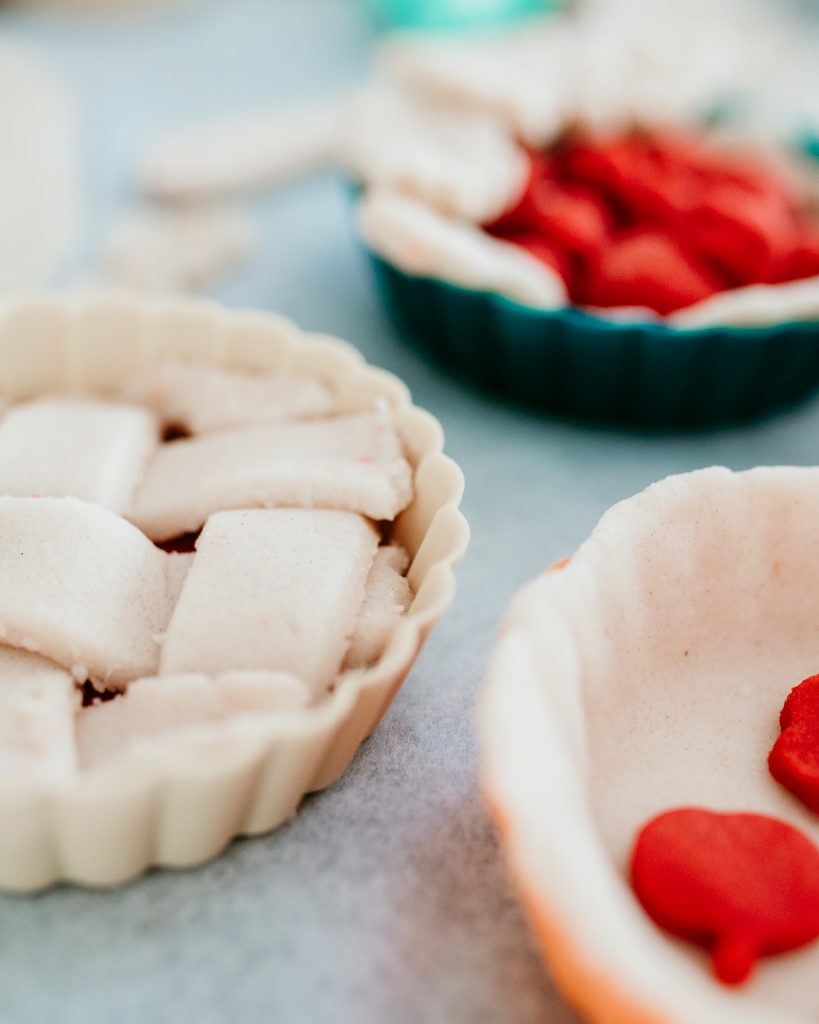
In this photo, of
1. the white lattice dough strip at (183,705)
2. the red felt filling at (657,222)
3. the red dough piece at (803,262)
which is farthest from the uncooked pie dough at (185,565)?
the red dough piece at (803,262)

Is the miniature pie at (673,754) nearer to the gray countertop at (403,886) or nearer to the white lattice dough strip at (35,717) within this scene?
the gray countertop at (403,886)

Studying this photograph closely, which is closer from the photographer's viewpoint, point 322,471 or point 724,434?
point 322,471

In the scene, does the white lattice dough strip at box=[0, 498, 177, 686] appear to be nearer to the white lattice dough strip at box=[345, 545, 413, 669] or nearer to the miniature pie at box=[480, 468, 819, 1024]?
the white lattice dough strip at box=[345, 545, 413, 669]

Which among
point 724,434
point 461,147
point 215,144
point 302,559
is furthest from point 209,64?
point 302,559

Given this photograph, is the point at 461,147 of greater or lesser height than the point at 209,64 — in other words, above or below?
above

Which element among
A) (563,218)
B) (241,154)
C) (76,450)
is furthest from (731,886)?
(241,154)

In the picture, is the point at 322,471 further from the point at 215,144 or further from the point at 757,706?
the point at 215,144

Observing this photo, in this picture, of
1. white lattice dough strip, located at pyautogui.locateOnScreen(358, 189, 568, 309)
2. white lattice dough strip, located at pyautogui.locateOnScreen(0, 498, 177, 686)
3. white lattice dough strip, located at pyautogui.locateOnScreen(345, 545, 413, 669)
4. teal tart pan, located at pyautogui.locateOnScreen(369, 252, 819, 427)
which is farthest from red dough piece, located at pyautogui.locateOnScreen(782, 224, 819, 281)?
white lattice dough strip, located at pyautogui.locateOnScreen(0, 498, 177, 686)
